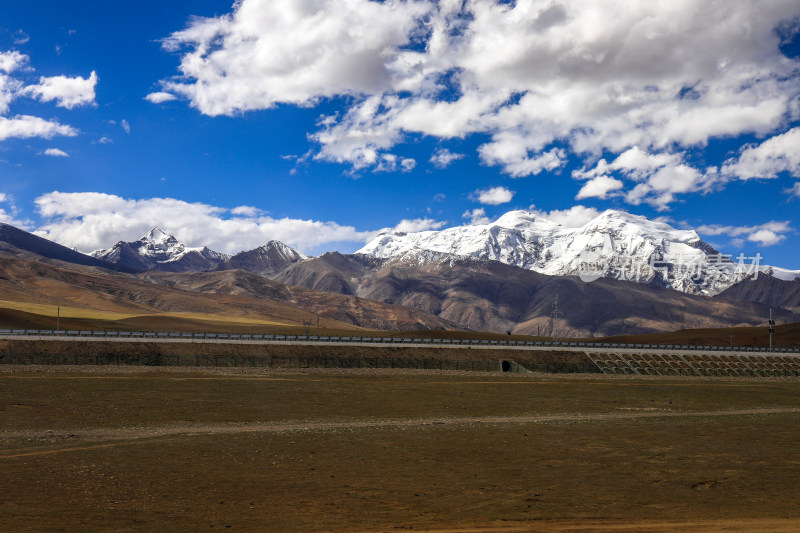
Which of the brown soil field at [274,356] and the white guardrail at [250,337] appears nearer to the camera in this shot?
the brown soil field at [274,356]

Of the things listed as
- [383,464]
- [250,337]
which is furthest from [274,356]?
[383,464]

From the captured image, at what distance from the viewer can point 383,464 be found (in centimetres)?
2514

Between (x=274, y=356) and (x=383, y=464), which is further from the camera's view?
(x=274, y=356)

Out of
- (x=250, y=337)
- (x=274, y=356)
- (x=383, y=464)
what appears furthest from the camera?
(x=250, y=337)

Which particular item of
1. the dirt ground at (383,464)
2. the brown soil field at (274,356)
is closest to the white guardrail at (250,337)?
the brown soil field at (274,356)

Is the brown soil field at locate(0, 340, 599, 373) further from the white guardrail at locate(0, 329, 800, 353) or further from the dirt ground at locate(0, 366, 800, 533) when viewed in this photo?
the dirt ground at locate(0, 366, 800, 533)

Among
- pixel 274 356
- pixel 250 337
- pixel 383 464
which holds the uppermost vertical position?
pixel 250 337

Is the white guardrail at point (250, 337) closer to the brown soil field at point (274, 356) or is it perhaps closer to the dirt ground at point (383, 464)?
the brown soil field at point (274, 356)

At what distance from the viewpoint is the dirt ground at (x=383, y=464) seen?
17.7 m

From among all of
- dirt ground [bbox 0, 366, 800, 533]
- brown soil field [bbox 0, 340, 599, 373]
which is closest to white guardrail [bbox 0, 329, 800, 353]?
brown soil field [bbox 0, 340, 599, 373]

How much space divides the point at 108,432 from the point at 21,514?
15.4 meters

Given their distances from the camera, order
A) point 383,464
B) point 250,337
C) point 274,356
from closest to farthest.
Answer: point 383,464 → point 274,356 → point 250,337

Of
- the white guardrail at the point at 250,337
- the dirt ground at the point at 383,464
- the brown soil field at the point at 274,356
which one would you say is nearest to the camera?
the dirt ground at the point at 383,464

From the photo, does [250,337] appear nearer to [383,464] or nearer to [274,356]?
[274,356]
